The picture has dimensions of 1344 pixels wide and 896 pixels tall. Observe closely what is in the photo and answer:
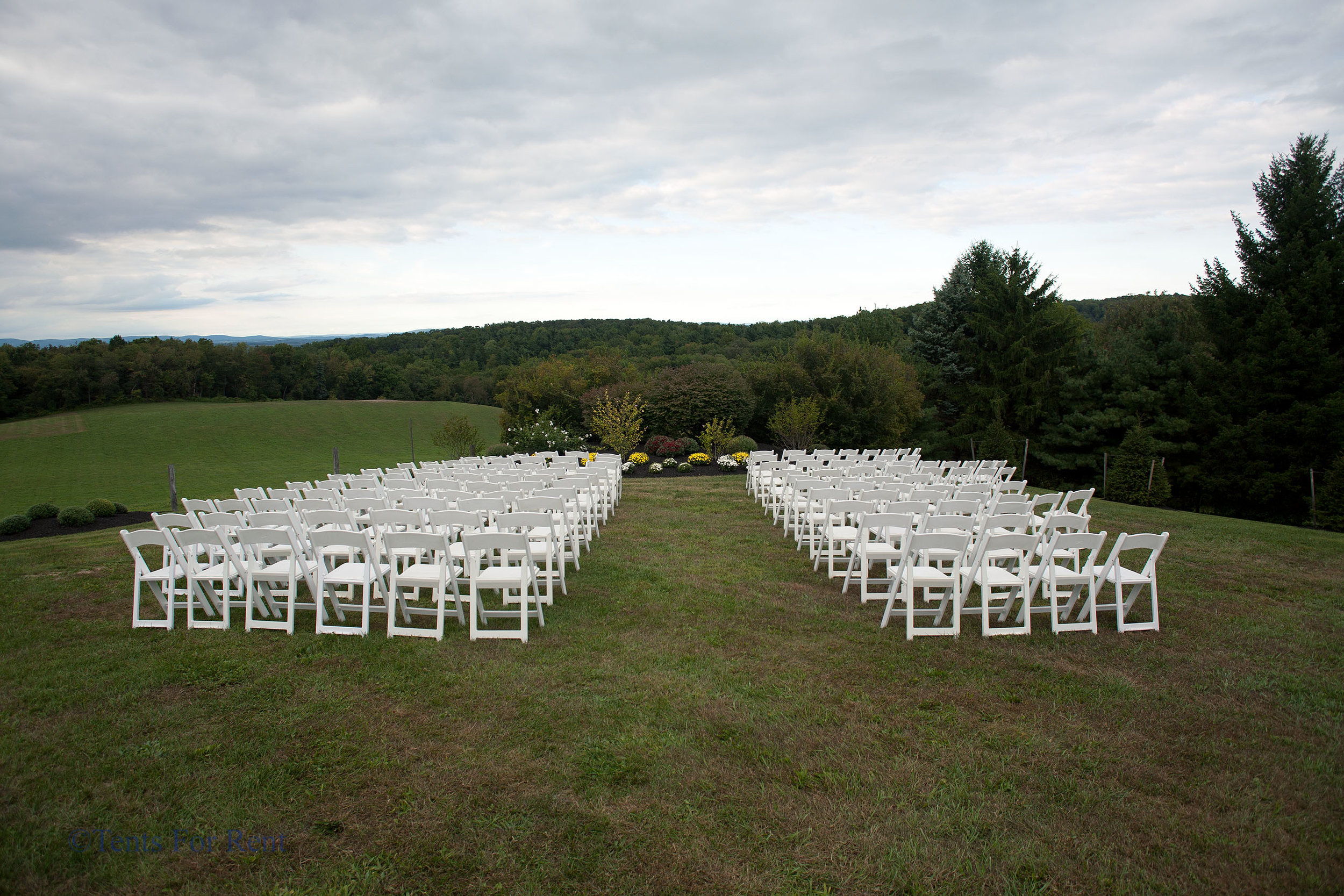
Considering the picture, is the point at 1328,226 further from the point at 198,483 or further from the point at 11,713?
the point at 198,483

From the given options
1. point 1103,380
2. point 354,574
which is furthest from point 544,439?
point 1103,380

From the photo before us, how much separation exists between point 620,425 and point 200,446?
3402cm

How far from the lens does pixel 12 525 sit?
11750 millimetres

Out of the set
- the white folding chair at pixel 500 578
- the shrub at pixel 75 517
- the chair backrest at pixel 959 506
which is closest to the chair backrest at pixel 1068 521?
the chair backrest at pixel 959 506

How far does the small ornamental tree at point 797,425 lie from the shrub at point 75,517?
17.6 metres

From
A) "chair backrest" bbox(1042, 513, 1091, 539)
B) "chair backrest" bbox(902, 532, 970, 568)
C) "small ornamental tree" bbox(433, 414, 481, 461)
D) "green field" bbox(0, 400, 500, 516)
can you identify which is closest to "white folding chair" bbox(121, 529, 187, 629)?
"chair backrest" bbox(902, 532, 970, 568)

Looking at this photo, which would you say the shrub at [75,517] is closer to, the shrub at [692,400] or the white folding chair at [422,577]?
the white folding chair at [422,577]

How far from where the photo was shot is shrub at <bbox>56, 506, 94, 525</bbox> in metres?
12.4

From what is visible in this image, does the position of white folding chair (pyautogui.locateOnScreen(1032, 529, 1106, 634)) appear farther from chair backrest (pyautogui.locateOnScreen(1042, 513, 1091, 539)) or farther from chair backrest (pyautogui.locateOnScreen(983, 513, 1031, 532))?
chair backrest (pyautogui.locateOnScreen(983, 513, 1031, 532))

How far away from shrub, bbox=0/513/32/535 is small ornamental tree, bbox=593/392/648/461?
12.6 metres

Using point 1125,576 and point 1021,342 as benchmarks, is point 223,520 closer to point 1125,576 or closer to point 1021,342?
point 1125,576

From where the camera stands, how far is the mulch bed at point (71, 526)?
38.6 ft

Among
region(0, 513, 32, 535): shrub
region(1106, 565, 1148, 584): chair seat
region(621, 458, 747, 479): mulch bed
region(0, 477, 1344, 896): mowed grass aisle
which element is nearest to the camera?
region(0, 477, 1344, 896): mowed grass aisle

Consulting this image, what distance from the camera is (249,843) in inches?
117
